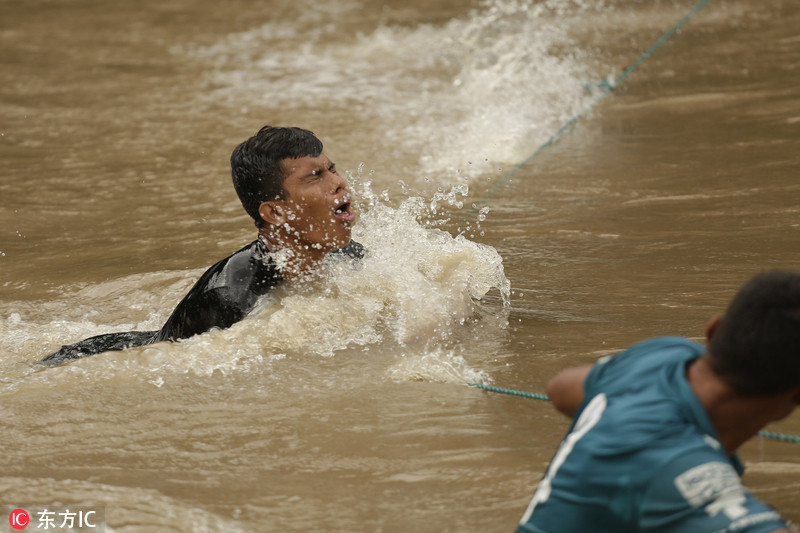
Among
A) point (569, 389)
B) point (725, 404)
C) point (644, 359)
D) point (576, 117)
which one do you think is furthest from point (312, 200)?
point (576, 117)

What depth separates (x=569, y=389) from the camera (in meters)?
2.44

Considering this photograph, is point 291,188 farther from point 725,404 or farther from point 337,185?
point 725,404

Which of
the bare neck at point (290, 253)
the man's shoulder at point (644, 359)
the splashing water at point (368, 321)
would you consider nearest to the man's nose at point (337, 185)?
the bare neck at point (290, 253)

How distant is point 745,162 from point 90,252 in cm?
434

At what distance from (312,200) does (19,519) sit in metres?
1.88

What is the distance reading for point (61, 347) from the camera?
15.9 ft

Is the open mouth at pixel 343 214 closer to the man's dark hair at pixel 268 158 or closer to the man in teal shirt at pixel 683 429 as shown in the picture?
the man's dark hair at pixel 268 158

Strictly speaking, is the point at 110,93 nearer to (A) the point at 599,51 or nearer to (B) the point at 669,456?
(A) the point at 599,51

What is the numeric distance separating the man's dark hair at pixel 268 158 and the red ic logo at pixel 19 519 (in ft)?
5.77

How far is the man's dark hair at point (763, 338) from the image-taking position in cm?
203

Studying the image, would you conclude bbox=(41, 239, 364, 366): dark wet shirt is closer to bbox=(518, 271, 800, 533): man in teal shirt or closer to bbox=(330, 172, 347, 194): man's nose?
bbox=(330, 172, 347, 194): man's nose

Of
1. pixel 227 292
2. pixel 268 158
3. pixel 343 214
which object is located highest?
pixel 268 158

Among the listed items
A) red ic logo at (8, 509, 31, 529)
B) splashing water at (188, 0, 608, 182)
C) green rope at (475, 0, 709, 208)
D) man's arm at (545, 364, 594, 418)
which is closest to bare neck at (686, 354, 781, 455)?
man's arm at (545, 364, 594, 418)

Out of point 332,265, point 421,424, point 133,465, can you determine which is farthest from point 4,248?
point 421,424
